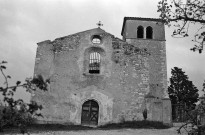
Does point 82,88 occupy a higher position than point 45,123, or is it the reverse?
point 82,88

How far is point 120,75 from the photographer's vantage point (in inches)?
789

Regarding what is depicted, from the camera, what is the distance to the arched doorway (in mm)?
18984

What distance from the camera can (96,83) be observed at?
19.6m

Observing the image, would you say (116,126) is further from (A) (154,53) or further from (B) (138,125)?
(A) (154,53)

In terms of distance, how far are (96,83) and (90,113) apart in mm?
2224

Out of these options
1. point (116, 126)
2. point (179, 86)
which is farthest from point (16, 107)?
point (179, 86)

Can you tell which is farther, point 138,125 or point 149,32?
point 149,32

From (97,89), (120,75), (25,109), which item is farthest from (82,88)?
(25,109)

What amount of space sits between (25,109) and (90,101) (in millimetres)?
16326

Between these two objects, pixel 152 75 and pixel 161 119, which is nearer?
pixel 161 119

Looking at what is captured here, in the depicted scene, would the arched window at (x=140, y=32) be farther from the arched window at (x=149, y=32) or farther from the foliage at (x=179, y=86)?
the foliage at (x=179, y=86)

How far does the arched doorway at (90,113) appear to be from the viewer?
A: 18984 mm

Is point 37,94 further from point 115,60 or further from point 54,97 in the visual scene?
point 115,60

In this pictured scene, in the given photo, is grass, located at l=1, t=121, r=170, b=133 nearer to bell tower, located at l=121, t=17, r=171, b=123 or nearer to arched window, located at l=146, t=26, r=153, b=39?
bell tower, located at l=121, t=17, r=171, b=123
